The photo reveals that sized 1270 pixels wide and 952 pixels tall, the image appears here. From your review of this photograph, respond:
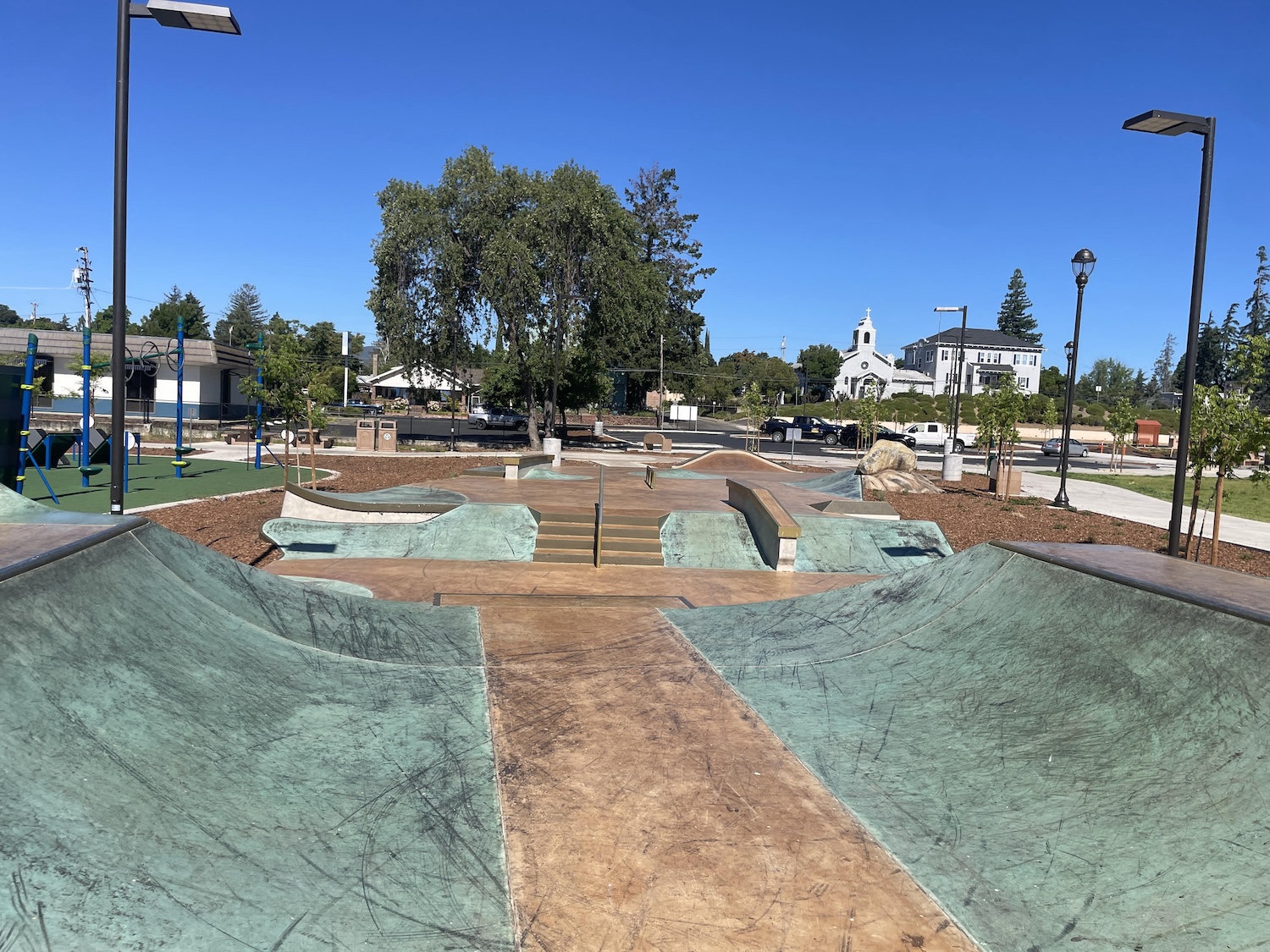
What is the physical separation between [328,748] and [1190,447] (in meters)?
13.3

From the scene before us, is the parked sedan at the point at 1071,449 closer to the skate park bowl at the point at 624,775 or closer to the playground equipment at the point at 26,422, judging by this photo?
the skate park bowl at the point at 624,775

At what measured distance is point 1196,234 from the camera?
33.2ft

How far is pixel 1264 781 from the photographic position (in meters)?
3.68

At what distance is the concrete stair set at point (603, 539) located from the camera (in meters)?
12.2

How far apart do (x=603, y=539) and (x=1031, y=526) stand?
9129mm

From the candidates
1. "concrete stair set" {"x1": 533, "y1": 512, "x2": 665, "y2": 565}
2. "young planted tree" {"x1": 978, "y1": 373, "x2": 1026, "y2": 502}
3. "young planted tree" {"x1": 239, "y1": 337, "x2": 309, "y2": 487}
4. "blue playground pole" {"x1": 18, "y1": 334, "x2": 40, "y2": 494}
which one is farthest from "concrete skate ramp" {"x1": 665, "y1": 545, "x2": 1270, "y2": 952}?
"young planted tree" {"x1": 978, "y1": 373, "x2": 1026, "y2": 502}

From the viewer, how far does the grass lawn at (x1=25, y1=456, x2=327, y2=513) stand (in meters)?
16.1

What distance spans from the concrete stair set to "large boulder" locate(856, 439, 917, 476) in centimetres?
1160

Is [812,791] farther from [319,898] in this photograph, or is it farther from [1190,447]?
[1190,447]

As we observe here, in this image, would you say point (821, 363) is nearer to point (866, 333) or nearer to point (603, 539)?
point (866, 333)

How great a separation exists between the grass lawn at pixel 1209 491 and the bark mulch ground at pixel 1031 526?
8.28ft

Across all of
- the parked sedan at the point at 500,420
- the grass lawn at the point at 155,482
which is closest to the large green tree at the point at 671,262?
the parked sedan at the point at 500,420

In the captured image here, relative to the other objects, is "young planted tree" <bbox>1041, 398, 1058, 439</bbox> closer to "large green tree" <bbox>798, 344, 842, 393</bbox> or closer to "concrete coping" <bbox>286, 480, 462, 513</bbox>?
"large green tree" <bbox>798, 344, 842, 393</bbox>

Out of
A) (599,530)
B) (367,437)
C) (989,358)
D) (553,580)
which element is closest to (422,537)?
(599,530)
